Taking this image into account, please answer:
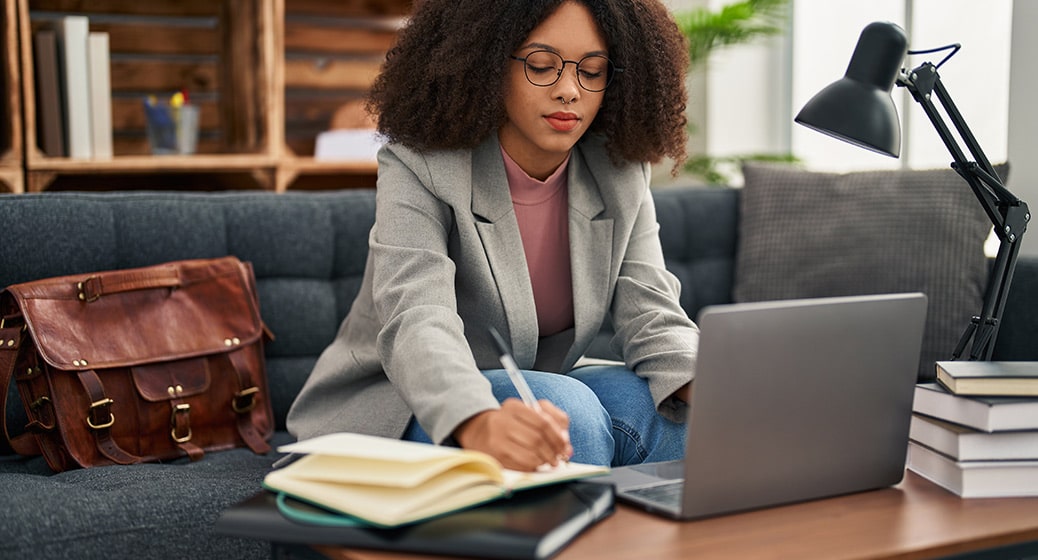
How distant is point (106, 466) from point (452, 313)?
0.67 m

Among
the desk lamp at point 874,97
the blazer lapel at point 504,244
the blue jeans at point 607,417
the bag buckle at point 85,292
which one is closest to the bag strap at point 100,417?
the bag buckle at point 85,292

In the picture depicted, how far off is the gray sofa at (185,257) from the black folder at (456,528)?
486 mm

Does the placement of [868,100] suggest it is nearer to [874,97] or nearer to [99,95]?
[874,97]

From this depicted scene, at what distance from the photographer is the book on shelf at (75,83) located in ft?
8.59

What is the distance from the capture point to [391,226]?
147cm

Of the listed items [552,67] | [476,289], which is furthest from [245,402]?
[552,67]

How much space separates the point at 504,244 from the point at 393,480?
63cm

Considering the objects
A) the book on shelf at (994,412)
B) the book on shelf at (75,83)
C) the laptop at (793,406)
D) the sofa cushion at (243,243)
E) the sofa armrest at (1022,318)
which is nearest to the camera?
the laptop at (793,406)

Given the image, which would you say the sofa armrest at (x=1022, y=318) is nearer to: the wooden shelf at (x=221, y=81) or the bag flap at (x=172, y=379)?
the bag flap at (x=172, y=379)

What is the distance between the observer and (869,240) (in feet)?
7.14

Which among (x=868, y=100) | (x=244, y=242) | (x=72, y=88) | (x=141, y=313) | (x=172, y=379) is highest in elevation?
(x=72, y=88)

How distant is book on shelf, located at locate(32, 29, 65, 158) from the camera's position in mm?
2629

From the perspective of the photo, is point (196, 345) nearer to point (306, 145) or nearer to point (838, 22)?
point (306, 145)

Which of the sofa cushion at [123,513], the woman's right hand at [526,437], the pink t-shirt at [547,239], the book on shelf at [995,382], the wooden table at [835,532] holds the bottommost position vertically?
the sofa cushion at [123,513]
